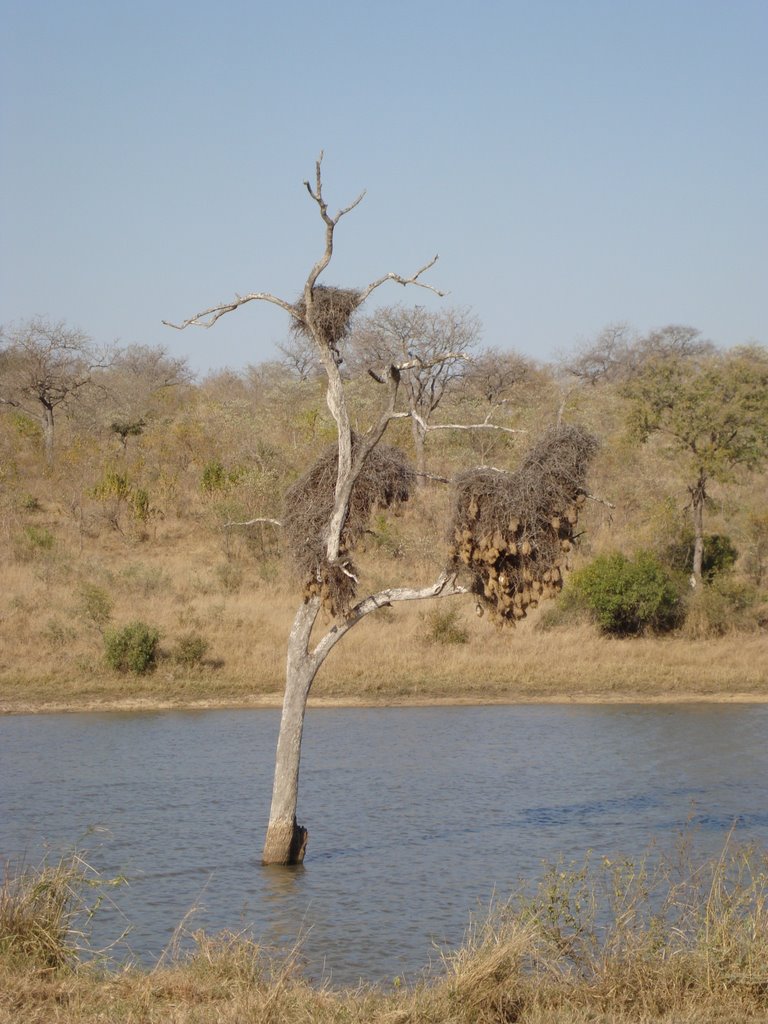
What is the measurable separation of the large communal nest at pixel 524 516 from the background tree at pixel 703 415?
65.9 ft

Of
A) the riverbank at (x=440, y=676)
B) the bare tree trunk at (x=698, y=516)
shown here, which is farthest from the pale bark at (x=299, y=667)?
the bare tree trunk at (x=698, y=516)

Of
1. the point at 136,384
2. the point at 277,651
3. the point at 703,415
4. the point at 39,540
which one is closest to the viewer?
the point at 277,651

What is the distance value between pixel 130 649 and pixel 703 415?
50.2 feet

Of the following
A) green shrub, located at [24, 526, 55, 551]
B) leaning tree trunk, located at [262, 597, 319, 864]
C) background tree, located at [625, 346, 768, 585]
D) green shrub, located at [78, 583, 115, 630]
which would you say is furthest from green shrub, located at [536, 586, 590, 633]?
leaning tree trunk, located at [262, 597, 319, 864]

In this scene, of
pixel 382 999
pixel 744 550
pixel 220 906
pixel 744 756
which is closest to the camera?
pixel 382 999

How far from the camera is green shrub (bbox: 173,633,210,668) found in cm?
2870

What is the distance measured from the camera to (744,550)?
Result: 3662 cm

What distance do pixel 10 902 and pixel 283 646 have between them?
68.2 feet

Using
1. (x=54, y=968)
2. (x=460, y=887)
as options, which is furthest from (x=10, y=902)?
(x=460, y=887)

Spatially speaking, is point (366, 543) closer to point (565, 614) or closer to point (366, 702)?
point (565, 614)

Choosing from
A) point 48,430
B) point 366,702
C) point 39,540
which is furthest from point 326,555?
point 48,430

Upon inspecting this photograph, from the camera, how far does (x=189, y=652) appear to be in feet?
94.4

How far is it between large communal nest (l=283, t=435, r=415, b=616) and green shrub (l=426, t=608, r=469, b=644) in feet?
53.3

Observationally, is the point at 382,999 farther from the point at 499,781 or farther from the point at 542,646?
the point at 542,646
